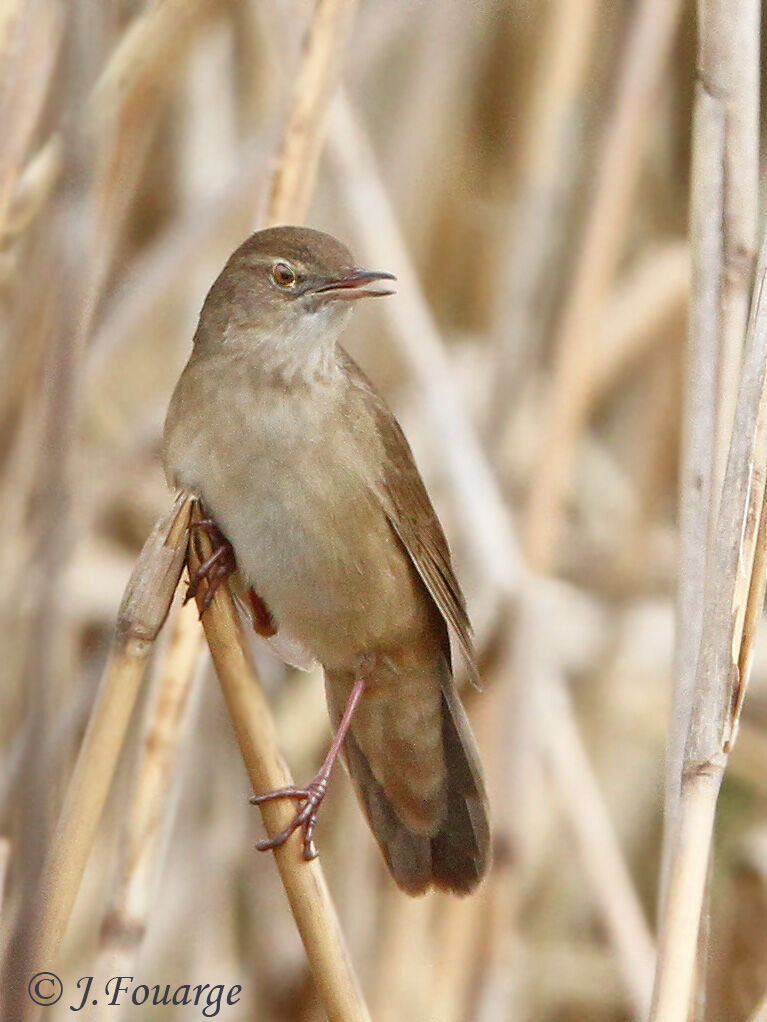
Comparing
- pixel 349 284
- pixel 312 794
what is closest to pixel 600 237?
pixel 349 284

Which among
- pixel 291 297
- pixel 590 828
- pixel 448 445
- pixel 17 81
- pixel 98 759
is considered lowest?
pixel 590 828

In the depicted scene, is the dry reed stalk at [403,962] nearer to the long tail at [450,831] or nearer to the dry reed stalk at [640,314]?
the long tail at [450,831]

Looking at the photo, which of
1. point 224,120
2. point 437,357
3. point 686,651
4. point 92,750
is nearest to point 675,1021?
point 686,651

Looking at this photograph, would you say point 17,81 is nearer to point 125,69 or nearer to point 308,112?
point 125,69

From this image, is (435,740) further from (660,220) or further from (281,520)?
(660,220)

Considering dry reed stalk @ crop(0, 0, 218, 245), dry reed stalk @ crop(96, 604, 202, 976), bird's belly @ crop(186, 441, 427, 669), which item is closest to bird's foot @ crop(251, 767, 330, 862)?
dry reed stalk @ crop(96, 604, 202, 976)

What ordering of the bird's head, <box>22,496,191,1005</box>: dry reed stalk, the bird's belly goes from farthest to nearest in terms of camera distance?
1. the bird's head
2. the bird's belly
3. <box>22,496,191,1005</box>: dry reed stalk

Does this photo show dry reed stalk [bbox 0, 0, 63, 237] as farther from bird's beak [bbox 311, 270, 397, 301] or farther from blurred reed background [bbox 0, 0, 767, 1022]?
bird's beak [bbox 311, 270, 397, 301]
